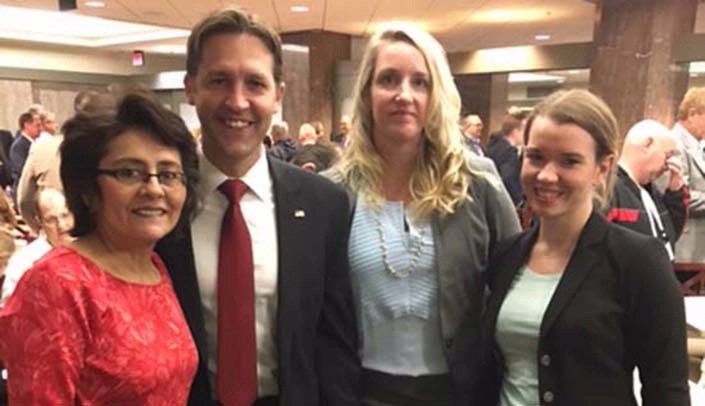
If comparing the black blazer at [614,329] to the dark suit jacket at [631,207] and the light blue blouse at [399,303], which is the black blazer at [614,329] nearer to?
the light blue blouse at [399,303]

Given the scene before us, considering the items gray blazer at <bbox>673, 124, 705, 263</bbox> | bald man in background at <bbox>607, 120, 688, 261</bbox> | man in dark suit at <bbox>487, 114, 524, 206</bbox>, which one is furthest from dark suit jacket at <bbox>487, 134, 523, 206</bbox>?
bald man in background at <bbox>607, 120, 688, 261</bbox>

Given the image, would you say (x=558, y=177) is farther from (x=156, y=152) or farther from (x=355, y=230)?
(x=156, y=152)

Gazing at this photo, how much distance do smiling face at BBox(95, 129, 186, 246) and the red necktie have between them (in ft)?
Result: 0.75

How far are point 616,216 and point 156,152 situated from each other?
8.33ft

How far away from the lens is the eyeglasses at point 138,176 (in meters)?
1.30

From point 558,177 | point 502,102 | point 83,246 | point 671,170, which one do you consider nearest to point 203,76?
point 83,246

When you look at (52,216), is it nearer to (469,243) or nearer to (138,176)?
(138,176)

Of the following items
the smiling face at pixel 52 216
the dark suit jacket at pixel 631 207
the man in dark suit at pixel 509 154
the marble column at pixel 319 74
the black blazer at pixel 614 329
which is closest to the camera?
the black blazer at pixel 614 329

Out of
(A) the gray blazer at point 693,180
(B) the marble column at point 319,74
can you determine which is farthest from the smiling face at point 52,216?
(B) the marble column at point 319,74

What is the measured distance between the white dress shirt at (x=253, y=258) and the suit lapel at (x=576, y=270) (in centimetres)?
68

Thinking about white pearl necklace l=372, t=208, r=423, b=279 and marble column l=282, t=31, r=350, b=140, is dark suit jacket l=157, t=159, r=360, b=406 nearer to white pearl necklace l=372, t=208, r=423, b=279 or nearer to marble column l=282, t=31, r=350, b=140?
white pearl necklace l=372, t=208, r=423, b=279

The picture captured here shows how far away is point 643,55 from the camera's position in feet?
25.9

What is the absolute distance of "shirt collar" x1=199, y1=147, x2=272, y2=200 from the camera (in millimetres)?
1616

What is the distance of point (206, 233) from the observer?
1601 mm
